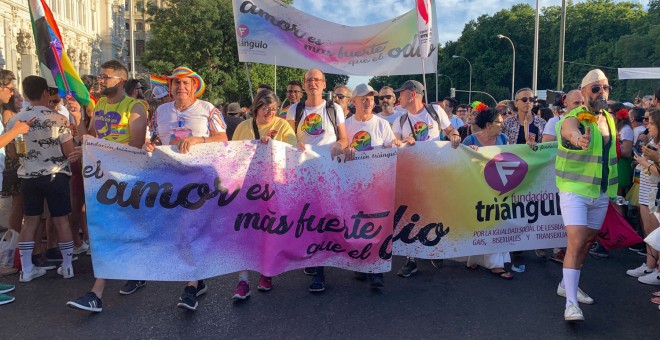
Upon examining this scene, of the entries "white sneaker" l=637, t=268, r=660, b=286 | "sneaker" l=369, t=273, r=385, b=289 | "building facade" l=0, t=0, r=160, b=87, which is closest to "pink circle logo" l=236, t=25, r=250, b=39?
"sneaker" l=369, t=273, r=385, b=289

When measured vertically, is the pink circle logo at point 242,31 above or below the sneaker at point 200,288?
above

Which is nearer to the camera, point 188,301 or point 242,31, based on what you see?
point 188,301

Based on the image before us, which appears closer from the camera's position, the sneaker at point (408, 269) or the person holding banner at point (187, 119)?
the person holding banner at point (187, 119)

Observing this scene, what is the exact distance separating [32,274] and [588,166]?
5.48m

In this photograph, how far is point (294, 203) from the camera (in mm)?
4684

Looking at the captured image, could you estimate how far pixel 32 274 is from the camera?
205 inches

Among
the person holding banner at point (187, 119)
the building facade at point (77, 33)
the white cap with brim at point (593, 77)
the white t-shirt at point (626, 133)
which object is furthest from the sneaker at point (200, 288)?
the building facade at point (77, 33)

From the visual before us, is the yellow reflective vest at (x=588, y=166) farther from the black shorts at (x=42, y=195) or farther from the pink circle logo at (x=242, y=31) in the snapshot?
the pink circle logo at (x=242, y=31)

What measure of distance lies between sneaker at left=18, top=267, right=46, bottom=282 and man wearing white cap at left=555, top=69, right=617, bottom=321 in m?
5.16

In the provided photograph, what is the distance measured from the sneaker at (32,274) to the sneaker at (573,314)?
5131 millimetres

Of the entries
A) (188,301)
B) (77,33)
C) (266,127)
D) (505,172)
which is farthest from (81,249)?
(77,33)

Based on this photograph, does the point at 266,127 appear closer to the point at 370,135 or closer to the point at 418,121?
the point at 370,135

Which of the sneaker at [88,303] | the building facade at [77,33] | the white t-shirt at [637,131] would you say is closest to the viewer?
the sneaker at [88,303]

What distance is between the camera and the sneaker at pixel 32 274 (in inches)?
202
